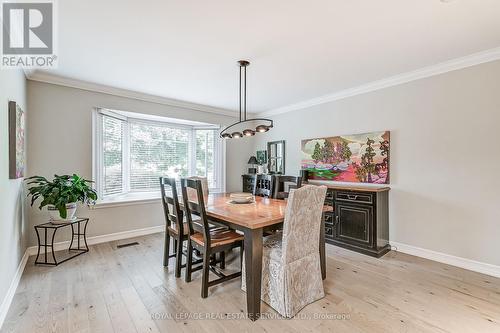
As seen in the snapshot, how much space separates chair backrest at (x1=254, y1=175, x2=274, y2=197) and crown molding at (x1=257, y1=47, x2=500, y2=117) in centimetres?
185

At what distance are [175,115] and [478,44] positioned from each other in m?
4.33

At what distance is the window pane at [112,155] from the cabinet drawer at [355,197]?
3.63 metres

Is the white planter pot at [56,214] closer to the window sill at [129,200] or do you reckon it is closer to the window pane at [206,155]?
the window sill at [129,200]

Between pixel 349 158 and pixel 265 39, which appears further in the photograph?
pixel 349 158

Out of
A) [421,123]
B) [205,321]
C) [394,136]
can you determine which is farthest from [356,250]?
[205,321]

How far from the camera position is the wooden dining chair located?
7.08 feet

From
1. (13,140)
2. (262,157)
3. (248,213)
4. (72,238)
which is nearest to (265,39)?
(248,213)

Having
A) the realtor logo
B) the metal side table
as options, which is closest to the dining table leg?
the realtor logo

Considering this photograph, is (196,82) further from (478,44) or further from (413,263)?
(413,263)

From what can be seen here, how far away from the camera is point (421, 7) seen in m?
1.86

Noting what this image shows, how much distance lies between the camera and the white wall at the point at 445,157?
8.70ft

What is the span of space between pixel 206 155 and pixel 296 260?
12.0 feet

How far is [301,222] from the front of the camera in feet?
6.41

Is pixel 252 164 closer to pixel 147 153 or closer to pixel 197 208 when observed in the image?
pixel 147 153
